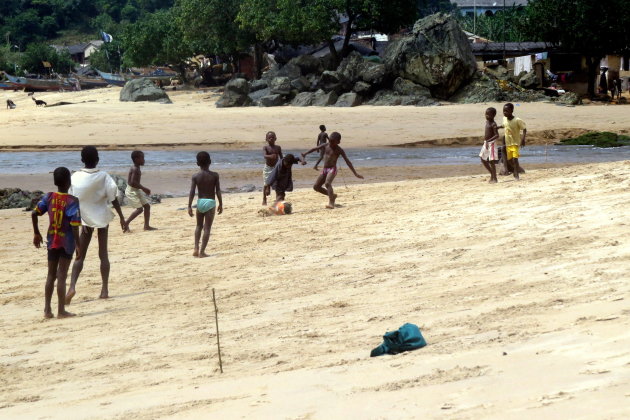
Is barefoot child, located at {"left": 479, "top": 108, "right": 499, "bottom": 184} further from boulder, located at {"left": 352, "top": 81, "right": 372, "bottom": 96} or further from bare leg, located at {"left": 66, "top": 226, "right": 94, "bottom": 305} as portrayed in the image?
boulder, located at {"left": 352, "top": 81, "right": 372, "bottom": 96}

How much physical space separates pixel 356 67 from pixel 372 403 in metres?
40.1

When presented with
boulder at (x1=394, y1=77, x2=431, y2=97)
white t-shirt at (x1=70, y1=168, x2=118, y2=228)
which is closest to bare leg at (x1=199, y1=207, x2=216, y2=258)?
white t-shirt at (x1=70, y1=168, x2=118, y2=228)

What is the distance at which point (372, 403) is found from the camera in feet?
14.0

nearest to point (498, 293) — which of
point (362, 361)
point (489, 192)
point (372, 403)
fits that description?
point (362, 361)

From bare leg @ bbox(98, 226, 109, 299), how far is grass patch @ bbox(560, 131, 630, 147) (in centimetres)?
1954

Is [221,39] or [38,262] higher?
[221,39]

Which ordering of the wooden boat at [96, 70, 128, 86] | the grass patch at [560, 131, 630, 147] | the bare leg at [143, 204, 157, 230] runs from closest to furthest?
the bare leg at [143, 204, 157, 230] → the grass patch at [560, 131, 630, 147] → the wooden boat at [96, 70, 128, 86]

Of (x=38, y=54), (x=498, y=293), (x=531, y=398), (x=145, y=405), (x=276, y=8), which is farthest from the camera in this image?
(x=38, y=54)

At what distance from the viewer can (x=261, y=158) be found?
25.3 m

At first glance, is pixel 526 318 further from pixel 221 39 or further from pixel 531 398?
pixel 221 39

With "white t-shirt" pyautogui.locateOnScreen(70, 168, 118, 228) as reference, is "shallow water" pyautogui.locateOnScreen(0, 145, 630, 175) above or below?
below

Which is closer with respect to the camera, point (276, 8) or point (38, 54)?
point (276, 8)

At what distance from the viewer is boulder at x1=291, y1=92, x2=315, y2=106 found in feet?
136

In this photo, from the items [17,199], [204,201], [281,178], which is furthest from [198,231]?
[17,199]
